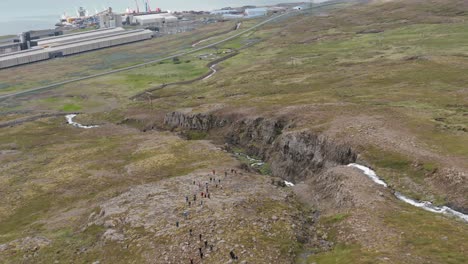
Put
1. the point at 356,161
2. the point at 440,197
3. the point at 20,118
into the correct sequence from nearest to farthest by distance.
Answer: the point at 440,197
the point at 356,161
the point at 20,118

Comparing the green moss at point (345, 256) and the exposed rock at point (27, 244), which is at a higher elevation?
the green moss at point (345, 256)

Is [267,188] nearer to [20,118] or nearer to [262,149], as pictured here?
[262,149]

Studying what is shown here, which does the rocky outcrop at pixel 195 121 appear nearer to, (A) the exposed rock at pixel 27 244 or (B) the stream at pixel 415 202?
(B) the stream at pixel 415 202

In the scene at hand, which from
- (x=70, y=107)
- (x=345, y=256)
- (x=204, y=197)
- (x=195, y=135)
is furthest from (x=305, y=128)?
(x=70, y=107)

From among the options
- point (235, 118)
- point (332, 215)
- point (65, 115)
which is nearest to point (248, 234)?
point (332, 215)

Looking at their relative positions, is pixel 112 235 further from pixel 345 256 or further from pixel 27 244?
pixel 345 256

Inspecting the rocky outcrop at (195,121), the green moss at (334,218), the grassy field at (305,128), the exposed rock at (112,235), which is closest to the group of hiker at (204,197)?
the grassy field at (305,128)

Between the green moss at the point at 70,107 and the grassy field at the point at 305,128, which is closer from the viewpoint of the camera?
the grassy field at the point at 305,128

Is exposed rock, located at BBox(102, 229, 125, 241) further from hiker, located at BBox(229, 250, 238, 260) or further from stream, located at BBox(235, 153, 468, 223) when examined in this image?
stream, located at BBox(235, 153, 468, 223)
